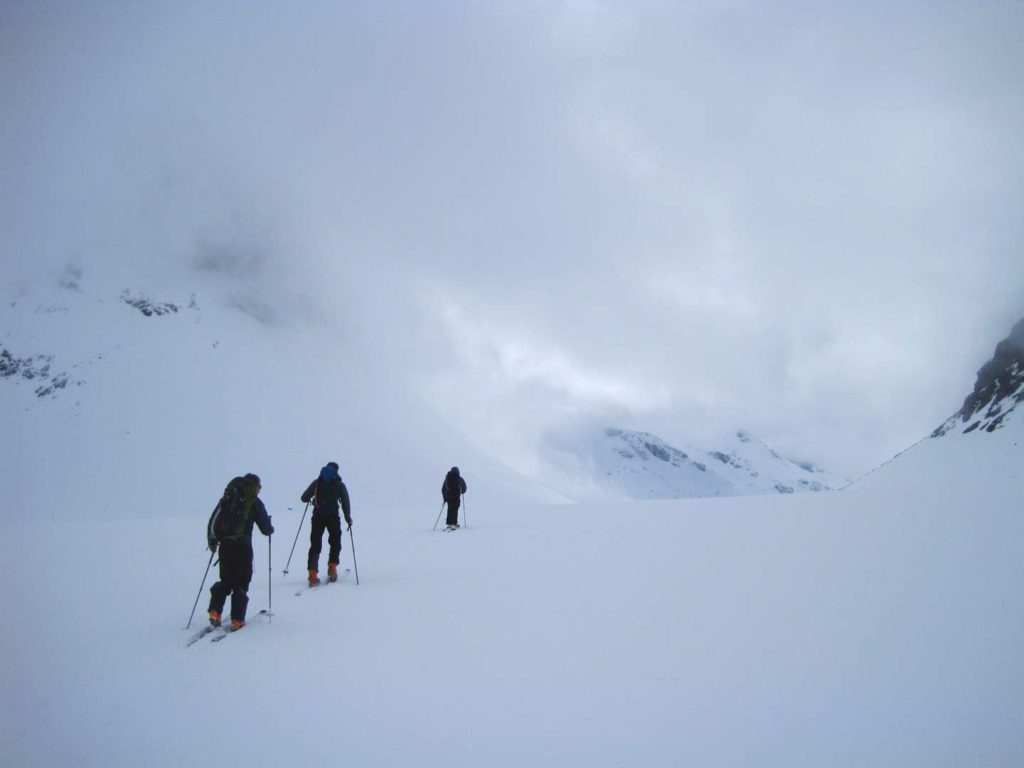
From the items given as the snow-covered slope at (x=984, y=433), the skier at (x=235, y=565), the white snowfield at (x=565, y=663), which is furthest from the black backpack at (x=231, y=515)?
the snow-covered slope at (x=984, y=433)

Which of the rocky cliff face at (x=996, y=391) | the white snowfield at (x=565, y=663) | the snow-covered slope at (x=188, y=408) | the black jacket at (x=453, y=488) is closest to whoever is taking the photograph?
the white snowfield at (x=565, y=663)

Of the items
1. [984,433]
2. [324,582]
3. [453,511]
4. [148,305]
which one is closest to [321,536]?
[324,582]

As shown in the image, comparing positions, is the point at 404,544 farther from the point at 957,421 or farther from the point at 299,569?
the point at 957,421

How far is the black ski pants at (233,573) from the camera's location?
6.23 m

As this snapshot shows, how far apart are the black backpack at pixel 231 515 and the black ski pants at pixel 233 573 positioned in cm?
11

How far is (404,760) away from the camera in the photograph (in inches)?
123

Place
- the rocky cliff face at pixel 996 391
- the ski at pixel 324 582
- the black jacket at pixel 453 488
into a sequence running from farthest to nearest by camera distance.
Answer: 1. the rocky cliff face at pixel 996 391
2. the black jacket at pixel 453 488
3. the ski at pixel 324 582

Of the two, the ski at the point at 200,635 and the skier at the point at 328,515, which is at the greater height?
the skier at the point at 328,515

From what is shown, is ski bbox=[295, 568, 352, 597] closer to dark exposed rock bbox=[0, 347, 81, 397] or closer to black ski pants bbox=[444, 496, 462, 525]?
black ski pants bbox=[444, 496, 462, 525]

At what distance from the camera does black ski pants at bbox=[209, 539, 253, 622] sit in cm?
623

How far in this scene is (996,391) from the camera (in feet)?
136

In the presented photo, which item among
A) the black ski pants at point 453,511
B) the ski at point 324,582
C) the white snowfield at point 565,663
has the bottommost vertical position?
the white snowfield at point 565,663

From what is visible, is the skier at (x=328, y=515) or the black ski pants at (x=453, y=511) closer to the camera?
the skier at (x=328, y=515)

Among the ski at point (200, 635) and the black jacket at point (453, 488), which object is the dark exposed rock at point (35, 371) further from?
the ski at point (200, 635)
